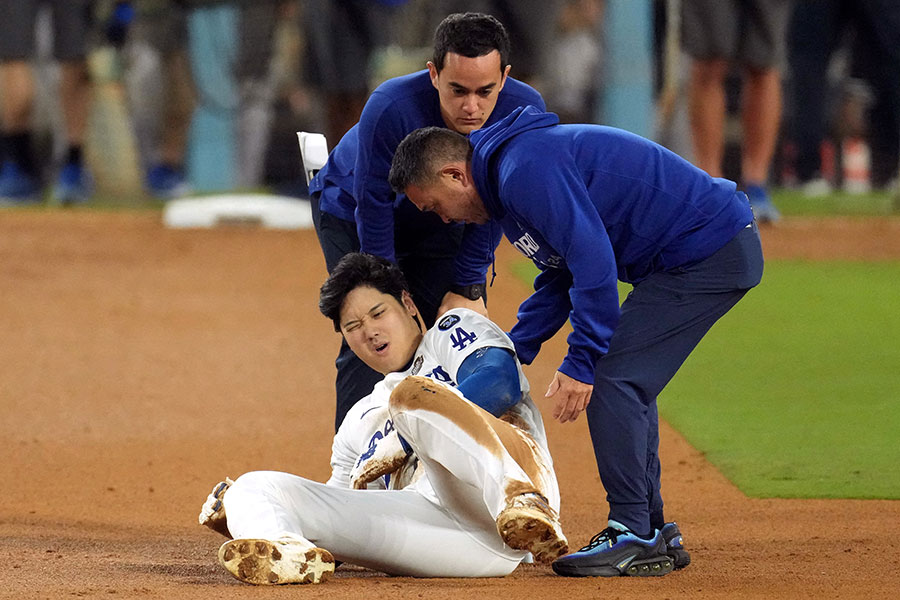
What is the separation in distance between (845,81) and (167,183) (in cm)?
686

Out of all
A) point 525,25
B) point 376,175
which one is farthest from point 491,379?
point 525,25

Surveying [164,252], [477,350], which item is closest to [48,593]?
[477,350]

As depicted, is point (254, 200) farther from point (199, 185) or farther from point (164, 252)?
point (199, 185)

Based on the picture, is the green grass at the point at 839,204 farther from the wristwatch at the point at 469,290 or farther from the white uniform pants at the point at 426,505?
the white uniform pants at the point at 426,505

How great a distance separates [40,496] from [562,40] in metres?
10.8

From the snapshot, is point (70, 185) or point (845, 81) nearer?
point (70, 185)

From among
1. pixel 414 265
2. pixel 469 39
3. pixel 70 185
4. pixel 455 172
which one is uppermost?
pixel 469 39

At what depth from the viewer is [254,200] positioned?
12820 mm

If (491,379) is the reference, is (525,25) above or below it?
A: above

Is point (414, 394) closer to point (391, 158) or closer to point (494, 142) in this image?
point (494, 142)

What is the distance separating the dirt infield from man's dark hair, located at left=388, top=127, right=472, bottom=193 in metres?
1.20

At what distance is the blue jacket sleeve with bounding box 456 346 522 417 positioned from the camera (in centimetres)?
451

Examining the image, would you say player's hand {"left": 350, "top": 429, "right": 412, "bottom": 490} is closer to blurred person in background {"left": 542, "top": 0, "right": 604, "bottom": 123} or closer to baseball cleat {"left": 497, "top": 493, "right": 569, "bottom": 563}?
baseball cleat {"left": 497, "top": 493, "right": 569, "bottom": 563}

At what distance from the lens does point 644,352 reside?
458cm
